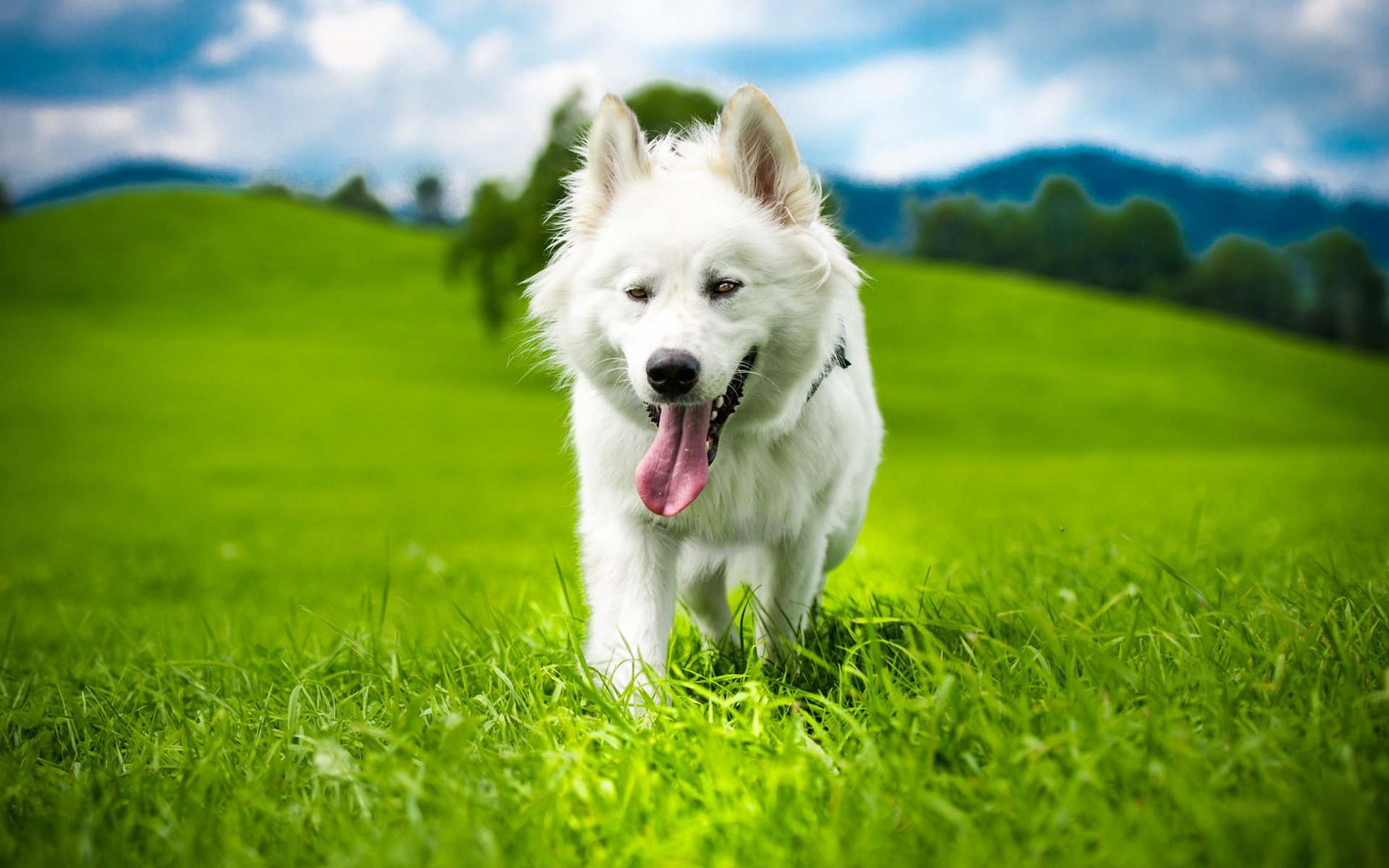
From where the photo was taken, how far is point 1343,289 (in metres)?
62.3

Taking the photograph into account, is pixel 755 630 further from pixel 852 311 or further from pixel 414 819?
pixel 414 819

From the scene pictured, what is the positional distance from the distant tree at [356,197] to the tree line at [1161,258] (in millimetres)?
50057

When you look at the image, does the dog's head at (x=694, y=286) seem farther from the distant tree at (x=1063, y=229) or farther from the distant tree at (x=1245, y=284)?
the distant tree at (x=1245, y=284)

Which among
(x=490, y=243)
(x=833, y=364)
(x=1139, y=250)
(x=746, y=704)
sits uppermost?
(x=1139, y=250)

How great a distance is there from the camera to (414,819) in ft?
7.09

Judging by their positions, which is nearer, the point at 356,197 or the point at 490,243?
the point at 490,243

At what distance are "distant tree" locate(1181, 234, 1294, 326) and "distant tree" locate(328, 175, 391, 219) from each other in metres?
69.2

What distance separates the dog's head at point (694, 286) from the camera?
2.93 m

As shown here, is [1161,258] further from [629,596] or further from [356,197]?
[629,596]

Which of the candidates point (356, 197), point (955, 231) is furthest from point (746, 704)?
point (356, 197)

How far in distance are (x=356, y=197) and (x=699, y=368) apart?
91.1 metres

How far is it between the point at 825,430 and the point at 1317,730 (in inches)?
70.1

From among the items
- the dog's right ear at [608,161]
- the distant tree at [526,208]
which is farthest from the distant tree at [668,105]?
the dog's right ear at [608,161]

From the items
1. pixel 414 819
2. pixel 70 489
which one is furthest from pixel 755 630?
pixel 70 489
